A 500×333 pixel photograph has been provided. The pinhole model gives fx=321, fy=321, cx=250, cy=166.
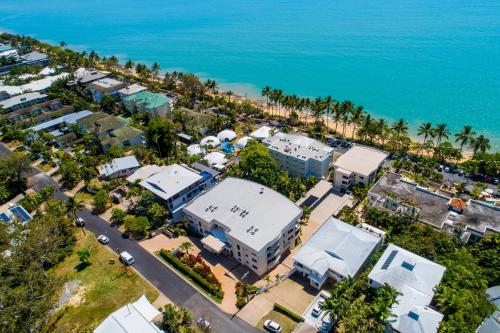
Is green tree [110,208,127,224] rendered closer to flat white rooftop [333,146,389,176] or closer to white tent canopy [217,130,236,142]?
white tent canopy [217,130,236,142]

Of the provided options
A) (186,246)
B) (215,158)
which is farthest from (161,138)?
(186,246)

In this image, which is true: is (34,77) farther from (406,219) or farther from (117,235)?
(406,219)

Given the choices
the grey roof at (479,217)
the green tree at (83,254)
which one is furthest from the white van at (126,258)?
the grey roof at (479,217)

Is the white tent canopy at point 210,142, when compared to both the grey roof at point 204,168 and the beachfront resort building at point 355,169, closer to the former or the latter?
the grey roof at point 204,168

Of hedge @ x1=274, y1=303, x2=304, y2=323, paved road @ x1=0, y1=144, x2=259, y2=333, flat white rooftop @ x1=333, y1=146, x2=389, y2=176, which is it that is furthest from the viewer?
flat white rooftop @ x1=333, y1=146, x2=389, y2=176

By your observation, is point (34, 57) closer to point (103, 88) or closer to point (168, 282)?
point (103, 88)

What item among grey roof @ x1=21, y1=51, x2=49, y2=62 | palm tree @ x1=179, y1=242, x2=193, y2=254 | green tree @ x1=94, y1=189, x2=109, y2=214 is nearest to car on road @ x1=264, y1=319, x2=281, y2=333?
palm tree @ x1=179, y1=242, x2=193, y2=254
